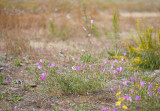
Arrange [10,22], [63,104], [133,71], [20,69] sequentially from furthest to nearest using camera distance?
[10,22]
[20,69]
[133,71]
[63,104]

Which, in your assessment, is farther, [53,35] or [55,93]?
[53,35]

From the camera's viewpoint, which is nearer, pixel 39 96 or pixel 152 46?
pixel 39 96

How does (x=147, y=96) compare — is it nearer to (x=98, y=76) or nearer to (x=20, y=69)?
(x=98, y=76)

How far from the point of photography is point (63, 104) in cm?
252

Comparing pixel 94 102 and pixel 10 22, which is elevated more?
pixel 10 22

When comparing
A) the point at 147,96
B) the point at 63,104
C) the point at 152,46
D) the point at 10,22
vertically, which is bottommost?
the point at 63,104

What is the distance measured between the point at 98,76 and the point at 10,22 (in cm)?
433

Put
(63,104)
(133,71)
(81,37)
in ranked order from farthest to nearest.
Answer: (81,37) → (133,71) → (63,104)

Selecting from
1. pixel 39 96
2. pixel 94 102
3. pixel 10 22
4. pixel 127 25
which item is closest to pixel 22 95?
pixel 39 96

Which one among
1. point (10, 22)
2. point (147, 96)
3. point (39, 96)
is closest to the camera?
point (147, 96)

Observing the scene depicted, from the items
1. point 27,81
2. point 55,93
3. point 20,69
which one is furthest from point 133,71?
point 20,69

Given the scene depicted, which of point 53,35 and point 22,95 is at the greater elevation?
point 53,35

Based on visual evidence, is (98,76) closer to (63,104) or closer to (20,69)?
(63,104)

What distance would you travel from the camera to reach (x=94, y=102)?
257 centimetres
